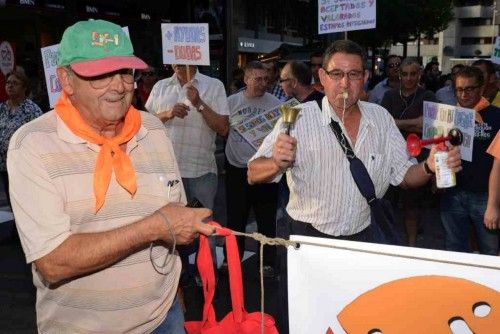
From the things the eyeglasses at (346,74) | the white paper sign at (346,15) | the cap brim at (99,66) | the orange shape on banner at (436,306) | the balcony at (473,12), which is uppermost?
the balcony at (473,12)

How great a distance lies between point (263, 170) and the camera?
3168mm

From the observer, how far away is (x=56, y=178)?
2.05m

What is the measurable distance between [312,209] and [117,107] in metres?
1.37

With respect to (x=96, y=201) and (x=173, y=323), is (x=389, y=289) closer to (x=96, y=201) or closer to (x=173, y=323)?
(x=173, y=323)

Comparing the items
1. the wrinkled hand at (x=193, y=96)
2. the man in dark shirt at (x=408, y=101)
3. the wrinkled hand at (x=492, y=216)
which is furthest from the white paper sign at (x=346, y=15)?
the wrinkled hand at (x=492, y=216)

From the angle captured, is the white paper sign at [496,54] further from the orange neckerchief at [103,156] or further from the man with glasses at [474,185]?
the orange neckerchief at [103,156]

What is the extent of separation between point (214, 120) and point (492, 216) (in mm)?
2373

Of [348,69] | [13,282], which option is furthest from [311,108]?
[13,282]

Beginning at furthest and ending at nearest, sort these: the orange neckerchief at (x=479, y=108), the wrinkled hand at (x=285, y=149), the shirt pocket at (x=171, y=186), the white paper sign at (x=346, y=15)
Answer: the white paper sign at (x=346, y=15) → the orange neckerchief at (x=479, y=108) → the wrinkled hand at (x=285, y=149) → the shirt pocket at (x=171, y=186)

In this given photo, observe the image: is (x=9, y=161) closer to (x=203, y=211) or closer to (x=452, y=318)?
(x=203, y=211)

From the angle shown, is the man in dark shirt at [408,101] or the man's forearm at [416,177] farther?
the man in dark shirt at [408,101]

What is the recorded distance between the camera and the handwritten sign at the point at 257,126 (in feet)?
18.1

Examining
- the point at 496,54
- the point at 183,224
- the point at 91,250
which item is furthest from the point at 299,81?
the point at 91,250

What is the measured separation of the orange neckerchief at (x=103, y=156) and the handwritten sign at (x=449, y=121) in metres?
3.27
